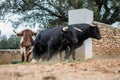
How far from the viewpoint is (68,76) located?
4500 millimetres

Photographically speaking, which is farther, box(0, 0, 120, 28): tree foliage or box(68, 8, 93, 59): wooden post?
box(0, 0, 120, 28): tree foliage

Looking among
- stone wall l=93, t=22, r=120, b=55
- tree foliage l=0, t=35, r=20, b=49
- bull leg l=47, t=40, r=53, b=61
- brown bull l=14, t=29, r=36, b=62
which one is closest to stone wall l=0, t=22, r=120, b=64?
stone wall l=93, t=22, r=120, b=55

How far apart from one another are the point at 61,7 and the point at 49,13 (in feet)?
6.14

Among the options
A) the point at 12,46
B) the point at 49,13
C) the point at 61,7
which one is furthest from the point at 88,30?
the point at 12,46

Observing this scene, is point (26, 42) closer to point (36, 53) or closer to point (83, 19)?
point (36, 53)

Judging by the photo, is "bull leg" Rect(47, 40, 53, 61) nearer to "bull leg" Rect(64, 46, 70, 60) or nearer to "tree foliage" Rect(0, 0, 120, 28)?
"bull leg" Rect(64, 46, 70, 60)

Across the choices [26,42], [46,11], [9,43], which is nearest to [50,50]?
[26,42]

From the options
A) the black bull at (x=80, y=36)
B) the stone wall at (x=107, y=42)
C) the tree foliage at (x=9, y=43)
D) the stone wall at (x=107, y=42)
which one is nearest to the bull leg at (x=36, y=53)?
the black bull at (x=80, y=36)

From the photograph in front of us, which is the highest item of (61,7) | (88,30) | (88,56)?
(61,7)

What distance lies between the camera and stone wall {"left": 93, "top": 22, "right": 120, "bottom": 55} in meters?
15.5

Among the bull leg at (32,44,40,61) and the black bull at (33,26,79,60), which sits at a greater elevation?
the black bull at (33,26,79,60)

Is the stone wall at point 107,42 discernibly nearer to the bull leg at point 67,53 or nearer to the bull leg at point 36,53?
the bull leg at point 36,53

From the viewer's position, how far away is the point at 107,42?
16.5m

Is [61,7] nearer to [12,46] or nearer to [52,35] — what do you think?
[52,35]
